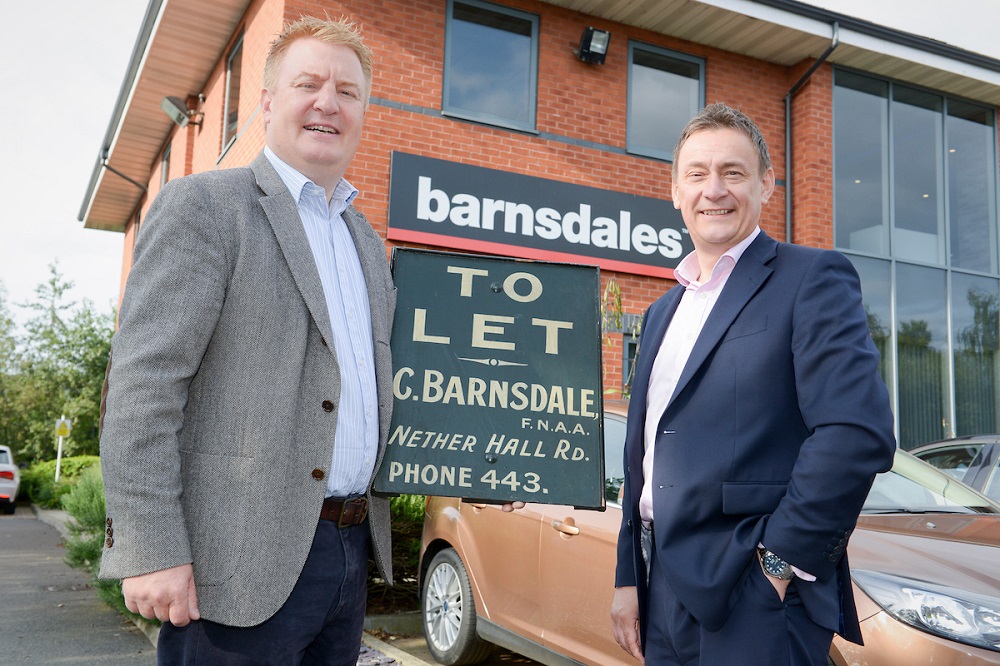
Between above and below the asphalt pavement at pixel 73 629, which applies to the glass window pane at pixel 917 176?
above

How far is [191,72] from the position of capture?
522 inches

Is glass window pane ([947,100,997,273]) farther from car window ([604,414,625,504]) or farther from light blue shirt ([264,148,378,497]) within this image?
light blue shirt ([264,148,378,497])

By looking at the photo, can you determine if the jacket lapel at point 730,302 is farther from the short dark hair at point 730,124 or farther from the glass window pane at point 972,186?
the glass window pane at point 972,186

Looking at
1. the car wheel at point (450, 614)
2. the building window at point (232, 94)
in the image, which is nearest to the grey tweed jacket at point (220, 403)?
the car wheel at point (450, 614)

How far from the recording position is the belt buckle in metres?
2.09

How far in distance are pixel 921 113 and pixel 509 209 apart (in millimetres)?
7116

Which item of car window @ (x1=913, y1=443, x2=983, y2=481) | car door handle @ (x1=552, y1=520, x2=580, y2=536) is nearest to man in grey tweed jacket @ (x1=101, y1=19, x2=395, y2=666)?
car door handle @ (x1=552, y1=520, x2=580, y2=536)

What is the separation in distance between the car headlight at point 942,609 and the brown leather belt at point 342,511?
200 cm

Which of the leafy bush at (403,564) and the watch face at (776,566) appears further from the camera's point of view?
the leafy bush at (403,564)

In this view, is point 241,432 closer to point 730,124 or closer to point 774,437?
point 774,437

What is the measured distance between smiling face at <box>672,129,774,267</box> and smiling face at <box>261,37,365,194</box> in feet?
3.27

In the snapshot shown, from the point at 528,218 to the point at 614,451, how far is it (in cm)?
582

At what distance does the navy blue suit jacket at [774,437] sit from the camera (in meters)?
1.92

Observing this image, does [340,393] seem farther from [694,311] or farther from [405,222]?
[405,222]
